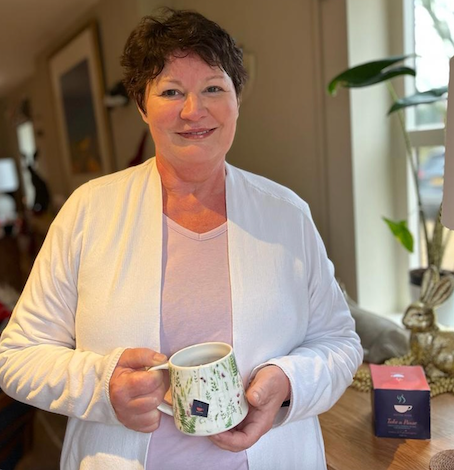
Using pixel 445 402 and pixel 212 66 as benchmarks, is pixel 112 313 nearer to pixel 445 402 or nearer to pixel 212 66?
pixel 212 66

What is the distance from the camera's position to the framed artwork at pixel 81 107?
2.97m

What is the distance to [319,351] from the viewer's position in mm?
832

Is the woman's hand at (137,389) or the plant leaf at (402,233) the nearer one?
the woman's hand at (137,389)

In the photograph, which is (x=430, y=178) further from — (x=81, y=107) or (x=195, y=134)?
(x=81, y=107)

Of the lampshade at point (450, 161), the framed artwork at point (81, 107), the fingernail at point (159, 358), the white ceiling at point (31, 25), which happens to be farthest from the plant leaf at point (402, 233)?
the white ceiling at point (31, 25)

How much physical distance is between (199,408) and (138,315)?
0.61 feet

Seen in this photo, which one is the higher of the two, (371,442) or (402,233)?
(402,233)

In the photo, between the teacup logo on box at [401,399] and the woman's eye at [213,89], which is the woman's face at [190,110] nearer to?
the woman's eye at [213,89]

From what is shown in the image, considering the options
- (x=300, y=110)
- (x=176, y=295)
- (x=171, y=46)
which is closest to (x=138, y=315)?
(x=176, y=295)

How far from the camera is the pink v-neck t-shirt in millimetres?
800

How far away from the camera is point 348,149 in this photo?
4.83 feet

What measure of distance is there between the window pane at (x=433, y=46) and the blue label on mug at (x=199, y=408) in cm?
115

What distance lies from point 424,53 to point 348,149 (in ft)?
1.23

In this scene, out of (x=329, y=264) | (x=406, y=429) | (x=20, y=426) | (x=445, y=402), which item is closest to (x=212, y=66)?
(x=329, y=264)
